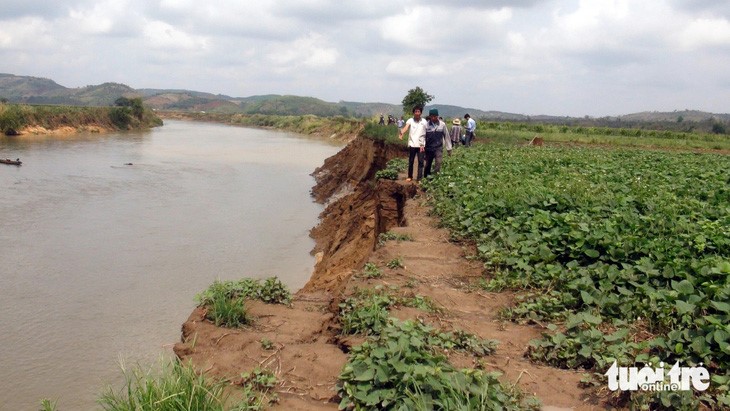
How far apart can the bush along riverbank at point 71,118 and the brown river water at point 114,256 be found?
2339 cm

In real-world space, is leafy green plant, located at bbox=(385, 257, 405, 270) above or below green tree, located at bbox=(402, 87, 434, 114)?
below

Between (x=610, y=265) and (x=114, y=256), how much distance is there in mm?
12065

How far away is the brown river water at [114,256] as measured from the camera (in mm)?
7816

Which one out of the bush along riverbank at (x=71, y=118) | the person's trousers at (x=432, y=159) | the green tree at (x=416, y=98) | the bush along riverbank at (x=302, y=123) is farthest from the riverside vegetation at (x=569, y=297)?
the bush along riverbank at (x=71, y=118)

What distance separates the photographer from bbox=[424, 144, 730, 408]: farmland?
3.87 m

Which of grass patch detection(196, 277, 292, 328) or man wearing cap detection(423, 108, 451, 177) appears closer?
grass patch detection(196, 277, 292, 328)

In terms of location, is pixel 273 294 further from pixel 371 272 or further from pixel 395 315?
pixel 395 315

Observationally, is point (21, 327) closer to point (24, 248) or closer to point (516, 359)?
point (24, 248)

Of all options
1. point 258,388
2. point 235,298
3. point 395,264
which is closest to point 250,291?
point 235,298

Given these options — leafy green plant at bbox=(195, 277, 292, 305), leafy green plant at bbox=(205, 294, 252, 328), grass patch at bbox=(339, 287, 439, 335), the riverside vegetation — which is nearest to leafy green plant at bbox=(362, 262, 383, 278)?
the riverside vegetation

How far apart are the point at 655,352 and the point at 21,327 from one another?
9.60 m

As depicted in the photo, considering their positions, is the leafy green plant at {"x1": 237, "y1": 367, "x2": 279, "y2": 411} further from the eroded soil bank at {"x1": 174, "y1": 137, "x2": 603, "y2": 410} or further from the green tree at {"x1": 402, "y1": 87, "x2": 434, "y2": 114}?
the green tree at {"x1": 402, "y1": 87, "x2": 434, "y2": 114}

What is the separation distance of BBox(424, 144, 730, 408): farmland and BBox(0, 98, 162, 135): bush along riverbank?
52632 millimetres

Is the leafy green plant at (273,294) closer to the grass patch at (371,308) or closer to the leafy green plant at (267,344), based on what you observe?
the grass patch at (371,308)
